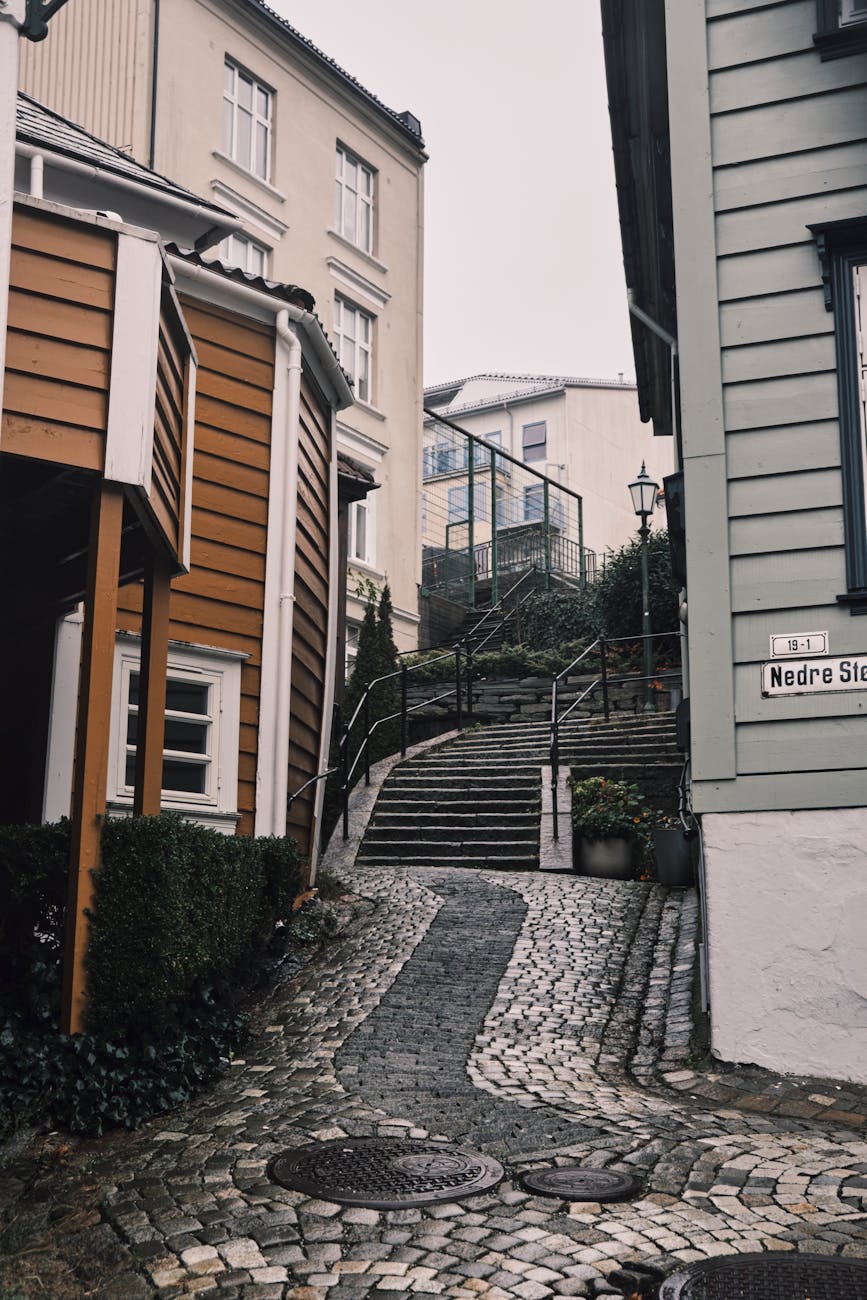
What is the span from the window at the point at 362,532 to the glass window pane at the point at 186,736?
13.4 m

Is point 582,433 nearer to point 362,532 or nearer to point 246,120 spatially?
point 362,532

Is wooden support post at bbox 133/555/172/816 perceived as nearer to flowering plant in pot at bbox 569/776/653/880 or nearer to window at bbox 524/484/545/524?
flowering plant in pot at bbox 569/776/653/880

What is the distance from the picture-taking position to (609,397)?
42750 mm

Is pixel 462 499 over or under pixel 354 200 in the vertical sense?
under

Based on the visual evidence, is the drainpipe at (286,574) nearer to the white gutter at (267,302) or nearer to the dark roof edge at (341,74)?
the white gutter at (267,302)

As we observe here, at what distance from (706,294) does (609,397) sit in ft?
119

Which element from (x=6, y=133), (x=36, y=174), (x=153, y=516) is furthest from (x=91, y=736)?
(x=36, y=174)

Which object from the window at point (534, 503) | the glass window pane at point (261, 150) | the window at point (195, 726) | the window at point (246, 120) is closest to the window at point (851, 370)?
the window at point (195, 726)

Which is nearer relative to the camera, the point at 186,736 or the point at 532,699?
the point at 186,736

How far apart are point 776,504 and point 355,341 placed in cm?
1783

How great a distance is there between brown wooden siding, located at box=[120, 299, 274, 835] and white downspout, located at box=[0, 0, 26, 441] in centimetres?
372

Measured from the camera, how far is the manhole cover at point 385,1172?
482 centimetres

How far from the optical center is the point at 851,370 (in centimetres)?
711

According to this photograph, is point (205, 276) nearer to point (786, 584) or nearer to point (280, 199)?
point (786, 584)
